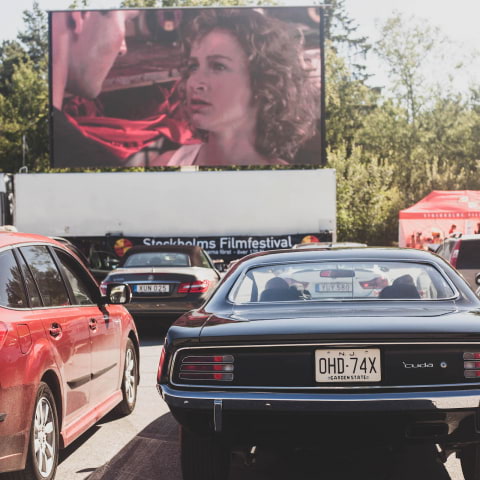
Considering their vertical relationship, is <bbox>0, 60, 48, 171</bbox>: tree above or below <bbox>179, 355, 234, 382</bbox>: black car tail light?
above

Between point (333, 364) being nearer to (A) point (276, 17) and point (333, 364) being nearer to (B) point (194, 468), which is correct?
(B) point (194, 468)

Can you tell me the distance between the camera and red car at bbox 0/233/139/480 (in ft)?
14.7

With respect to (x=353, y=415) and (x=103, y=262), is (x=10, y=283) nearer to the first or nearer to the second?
(x=353, y=415)

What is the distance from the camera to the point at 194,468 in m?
4.68

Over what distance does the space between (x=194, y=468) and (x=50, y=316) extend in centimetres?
128

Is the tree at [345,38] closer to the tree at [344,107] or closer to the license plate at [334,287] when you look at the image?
the tree at [344,107]

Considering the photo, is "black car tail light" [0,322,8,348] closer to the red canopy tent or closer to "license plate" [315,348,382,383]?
"license plate" [315,348,382,383]

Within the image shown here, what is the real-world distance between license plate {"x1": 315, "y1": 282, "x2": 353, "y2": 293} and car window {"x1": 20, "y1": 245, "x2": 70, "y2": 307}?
1.69 metres

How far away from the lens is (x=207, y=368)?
452 centimetres

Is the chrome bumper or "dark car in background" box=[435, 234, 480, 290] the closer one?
the chrome bumper

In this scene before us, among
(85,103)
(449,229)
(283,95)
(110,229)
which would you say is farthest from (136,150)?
(449,229)

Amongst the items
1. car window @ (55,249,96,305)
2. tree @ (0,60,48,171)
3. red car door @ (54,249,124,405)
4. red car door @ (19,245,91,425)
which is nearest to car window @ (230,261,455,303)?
red car door @ (19,245,91,425)

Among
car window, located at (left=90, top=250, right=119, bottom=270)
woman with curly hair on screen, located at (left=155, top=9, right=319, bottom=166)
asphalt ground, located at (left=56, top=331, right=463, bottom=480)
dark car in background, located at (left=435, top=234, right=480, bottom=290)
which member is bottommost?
asphalt ground, located at (left=56, top=331, right=463, bottom=480)

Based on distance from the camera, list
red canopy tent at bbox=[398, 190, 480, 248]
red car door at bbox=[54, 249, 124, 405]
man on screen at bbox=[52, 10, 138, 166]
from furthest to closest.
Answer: man on screen at bbox=[52, 10, 138, 166] → red canopy tent at bbox=[398, 190, 480, 248] → red car door at bbox=[54, 249, 124, 405]
